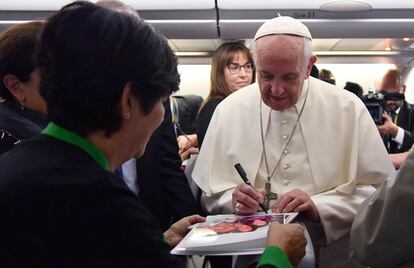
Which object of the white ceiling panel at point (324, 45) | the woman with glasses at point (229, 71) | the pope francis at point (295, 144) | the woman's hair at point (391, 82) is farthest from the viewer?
the white ceiling panel at point (324, 45)

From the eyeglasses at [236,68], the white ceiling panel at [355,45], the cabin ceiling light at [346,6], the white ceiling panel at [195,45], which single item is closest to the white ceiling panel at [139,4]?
the eyeglasses at [236,68]

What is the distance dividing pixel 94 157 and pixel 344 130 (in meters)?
1.37

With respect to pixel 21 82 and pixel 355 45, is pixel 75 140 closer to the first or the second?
pixel 21 82

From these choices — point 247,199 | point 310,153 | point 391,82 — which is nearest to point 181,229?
point 247,199

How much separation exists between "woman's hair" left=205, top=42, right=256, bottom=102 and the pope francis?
3.96ft

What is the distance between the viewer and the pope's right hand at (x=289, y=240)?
130 cm

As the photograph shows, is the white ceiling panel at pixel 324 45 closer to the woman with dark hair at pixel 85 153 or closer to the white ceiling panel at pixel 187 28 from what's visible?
the white ceiling panel at pixel 187 28

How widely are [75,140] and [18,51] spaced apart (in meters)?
0.87

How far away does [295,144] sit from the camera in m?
2.19

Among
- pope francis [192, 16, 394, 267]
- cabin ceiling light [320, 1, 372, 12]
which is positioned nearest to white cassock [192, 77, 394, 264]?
pope francis [192, 16, 394, 267]

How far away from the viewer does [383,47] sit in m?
6.73

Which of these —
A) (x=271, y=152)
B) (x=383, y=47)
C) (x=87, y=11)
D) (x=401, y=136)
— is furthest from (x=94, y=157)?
(x=383, y=47)

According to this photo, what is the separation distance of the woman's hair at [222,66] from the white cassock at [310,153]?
1223mm

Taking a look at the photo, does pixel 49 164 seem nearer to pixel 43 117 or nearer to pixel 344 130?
pixel 43 117
